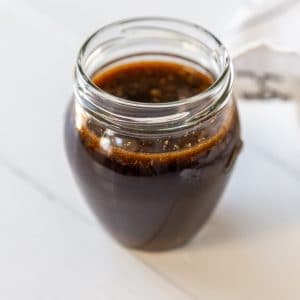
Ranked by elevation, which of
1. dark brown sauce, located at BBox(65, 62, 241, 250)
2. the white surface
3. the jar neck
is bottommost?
the white surface

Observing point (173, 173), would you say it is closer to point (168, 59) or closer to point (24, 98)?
point (168, 59)

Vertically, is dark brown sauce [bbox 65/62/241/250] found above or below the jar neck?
below

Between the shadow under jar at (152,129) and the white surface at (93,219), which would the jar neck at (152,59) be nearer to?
the shadow under jar at (152,129)

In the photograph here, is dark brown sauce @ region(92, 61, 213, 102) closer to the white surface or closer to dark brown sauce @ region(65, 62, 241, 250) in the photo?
dark brown sauce @ region(65, 62, 241, 250)

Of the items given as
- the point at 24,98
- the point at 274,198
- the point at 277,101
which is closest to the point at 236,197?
the point at 274,198

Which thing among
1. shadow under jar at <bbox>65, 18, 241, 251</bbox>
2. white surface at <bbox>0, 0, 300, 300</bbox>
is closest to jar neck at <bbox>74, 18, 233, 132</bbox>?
shadow under jar at <bbox>65, 18, 241, 251</bbox>

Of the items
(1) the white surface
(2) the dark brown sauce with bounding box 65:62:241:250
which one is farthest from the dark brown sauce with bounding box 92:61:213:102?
(1) the white surface

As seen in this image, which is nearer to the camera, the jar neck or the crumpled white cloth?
the jar neck

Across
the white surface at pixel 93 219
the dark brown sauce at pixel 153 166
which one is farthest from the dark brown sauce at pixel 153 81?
the white surface at pixel 93 219
